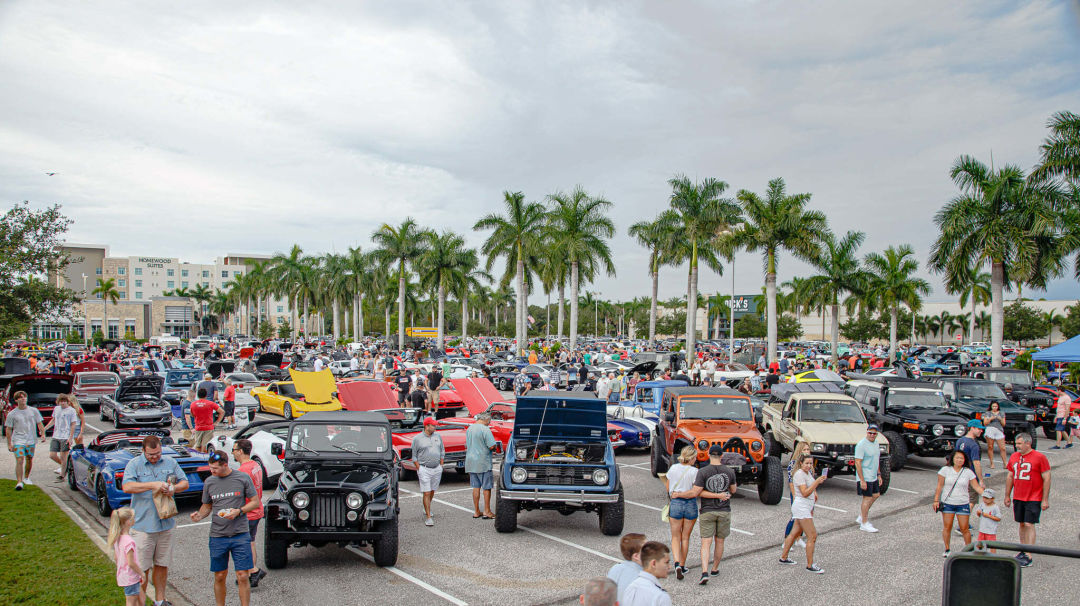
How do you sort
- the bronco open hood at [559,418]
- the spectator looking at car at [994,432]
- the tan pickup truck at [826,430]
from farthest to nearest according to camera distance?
the spectator looking at car at [994,432]
the tan pickup truck at [826,430]
the bronco open hood at [559,418]

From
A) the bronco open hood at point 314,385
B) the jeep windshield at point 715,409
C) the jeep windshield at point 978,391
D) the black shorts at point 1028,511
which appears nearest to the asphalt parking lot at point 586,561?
the black shorts at point 1028,511

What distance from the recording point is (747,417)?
13.4 m

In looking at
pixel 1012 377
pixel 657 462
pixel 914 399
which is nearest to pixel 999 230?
pixel 1012 377

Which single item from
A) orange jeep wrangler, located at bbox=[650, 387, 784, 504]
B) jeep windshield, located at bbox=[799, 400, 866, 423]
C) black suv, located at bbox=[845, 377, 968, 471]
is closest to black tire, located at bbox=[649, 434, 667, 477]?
orange jeep wrangler, located at bbox=[650, 387, 784, 504]

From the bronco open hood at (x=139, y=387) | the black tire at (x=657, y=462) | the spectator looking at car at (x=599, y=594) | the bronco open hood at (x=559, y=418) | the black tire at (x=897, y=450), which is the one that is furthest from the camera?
the bronco open hood at (x=139, y=387)

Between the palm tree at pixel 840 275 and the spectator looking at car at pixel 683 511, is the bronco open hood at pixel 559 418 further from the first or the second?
the palm tree at pixel 840 275

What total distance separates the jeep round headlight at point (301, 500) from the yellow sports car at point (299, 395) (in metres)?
12.5

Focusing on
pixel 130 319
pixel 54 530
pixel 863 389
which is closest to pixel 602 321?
pixel 130 319

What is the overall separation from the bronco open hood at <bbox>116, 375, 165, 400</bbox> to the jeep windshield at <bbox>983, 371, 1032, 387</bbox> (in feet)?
93.5

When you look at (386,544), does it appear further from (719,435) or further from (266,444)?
(719,435)

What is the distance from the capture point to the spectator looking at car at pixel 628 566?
4.73 metres

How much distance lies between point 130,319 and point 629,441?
465ft

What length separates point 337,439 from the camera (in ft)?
31.3

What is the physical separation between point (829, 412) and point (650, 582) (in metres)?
11.2
